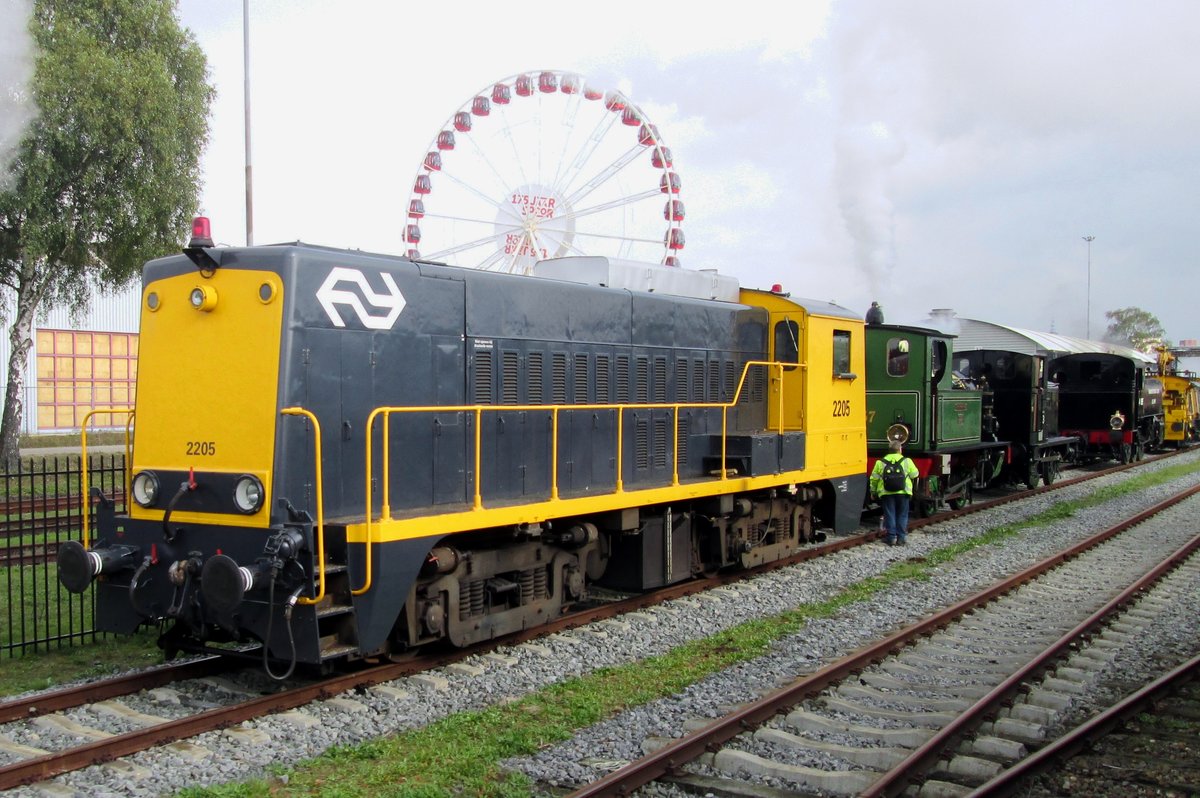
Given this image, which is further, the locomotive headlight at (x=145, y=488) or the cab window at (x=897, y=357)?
the cab window at (x=897, y=357)

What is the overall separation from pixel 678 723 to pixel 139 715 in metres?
3.32

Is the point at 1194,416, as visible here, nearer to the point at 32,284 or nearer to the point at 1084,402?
the point at 1084,402

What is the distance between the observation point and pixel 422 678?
259 inches

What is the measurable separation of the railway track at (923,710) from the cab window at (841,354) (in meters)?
3.02

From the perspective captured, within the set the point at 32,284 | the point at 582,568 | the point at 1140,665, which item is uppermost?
the point at 32,284

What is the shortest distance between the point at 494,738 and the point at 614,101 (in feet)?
64.5

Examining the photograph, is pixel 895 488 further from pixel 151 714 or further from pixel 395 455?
pixel 151 714

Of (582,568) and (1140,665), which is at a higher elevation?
(582,568)

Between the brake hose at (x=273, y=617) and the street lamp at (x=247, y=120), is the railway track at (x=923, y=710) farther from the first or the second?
the street lamp at (x=247, y=120)

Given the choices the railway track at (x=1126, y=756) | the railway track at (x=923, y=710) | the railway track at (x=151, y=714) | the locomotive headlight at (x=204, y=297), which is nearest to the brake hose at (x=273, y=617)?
the railway track at (x=151, y=714)

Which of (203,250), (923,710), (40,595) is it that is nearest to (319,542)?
(203,250)

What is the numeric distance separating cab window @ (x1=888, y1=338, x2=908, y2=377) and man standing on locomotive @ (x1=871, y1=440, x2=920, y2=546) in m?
2.47

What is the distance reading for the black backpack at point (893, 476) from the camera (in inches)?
489

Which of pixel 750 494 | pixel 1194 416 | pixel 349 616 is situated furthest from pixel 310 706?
pixel 1194 416
